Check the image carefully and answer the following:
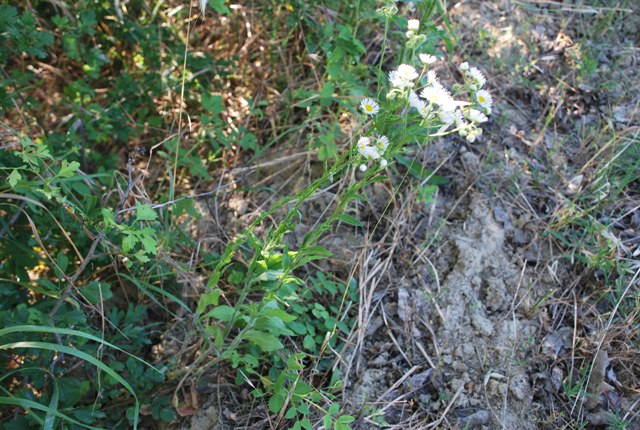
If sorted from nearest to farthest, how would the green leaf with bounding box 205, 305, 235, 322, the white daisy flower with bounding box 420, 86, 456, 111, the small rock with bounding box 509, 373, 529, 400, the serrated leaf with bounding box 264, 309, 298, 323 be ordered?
the white daisy flower with bounding box 420, 86, 456, 111
the serrated leaf with bounding box 264, 309, 298, 323
the green leaf with bounding box 205, 305, 235, 322
the small rock with bounding box 509, 373, 529, 400

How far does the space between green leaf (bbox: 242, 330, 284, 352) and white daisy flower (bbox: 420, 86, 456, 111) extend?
845 millimetres

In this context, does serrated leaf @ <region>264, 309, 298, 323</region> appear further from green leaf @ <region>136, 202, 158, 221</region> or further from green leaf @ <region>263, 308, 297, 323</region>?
green leaf @ <region>136, 202, 158, 221</region>

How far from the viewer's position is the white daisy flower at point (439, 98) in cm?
167

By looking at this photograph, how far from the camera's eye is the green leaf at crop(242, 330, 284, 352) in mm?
1861

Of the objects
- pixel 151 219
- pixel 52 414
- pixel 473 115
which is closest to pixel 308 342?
pixel 151 219

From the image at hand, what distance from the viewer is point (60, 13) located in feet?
9.00

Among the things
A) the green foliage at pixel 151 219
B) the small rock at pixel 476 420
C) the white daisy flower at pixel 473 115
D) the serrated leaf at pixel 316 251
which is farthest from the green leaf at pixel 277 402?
the white daisy flower at pixel 473 115

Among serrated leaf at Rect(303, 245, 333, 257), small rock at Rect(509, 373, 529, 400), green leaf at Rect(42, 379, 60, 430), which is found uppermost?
serrated leaf at Rect(303, 245, 333, 257)

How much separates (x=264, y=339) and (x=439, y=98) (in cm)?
88

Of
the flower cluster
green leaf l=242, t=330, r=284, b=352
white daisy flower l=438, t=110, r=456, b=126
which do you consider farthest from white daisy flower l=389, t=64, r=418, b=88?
green leaf l=242, t=330, r=284, b=352

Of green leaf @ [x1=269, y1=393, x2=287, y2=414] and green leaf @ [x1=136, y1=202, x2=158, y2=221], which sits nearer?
green leaf @ [x1=136, y1=202, x2=158, y2=221]

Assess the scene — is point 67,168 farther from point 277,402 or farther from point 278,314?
point 277,402

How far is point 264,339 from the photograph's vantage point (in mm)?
1866

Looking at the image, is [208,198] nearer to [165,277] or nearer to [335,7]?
[165,277]
